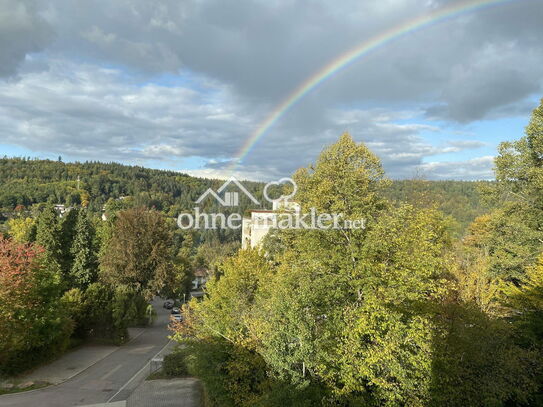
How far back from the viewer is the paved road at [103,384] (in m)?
16.7

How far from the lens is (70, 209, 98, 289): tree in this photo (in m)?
34.8

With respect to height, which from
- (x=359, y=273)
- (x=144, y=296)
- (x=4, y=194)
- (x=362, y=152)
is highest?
(x=4, y=194)

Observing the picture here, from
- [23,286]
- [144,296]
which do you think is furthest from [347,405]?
[144,296]

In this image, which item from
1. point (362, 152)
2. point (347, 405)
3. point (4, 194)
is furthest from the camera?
point (4, 194)

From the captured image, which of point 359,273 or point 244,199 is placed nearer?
point 359,273

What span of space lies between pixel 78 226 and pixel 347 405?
32.9 meters

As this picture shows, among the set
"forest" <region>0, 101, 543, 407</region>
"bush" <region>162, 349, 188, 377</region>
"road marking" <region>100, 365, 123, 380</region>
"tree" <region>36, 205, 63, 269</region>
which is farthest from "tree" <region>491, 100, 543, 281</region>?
"tree" <region>36, 205, 63, 269</region>

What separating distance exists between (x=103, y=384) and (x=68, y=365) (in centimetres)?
446

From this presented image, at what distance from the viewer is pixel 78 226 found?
118ft

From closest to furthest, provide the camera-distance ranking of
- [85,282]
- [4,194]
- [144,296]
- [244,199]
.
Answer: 1. [144,296]
2. [85,282]
3. [4,194]
4. [244,199]

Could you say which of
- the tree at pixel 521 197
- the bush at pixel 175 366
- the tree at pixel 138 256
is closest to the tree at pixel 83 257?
the tree at pixel 138 256

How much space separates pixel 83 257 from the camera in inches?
1380

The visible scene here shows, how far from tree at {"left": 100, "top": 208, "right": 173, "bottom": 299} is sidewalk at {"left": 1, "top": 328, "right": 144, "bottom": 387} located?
5966 millimetres

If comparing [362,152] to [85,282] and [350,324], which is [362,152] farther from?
[85,282]
